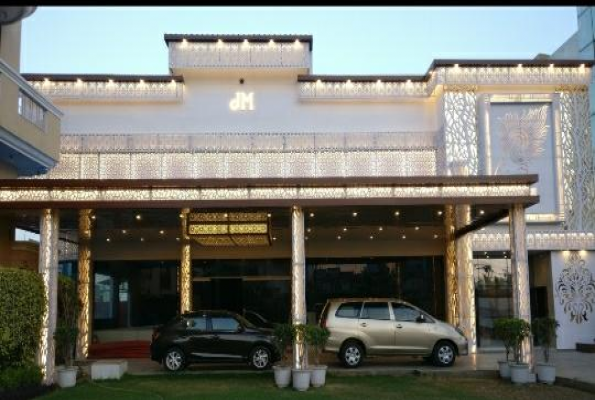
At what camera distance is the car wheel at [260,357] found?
17.0 m

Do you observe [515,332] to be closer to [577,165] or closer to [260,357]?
[260,357]

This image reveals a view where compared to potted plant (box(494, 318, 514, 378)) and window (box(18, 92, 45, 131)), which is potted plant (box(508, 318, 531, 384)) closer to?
potted plant (box(494, 318, 514, 378))

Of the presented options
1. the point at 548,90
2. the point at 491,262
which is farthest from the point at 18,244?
the point at 548,90

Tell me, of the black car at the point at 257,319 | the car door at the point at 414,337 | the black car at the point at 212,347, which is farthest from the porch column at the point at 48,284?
the black car at the point at 257,319

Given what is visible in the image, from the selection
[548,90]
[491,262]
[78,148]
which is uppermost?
[548,90]

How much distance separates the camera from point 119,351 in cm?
2108

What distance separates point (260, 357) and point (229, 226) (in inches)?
141

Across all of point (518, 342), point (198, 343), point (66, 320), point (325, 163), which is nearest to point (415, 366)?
point (518, 342)

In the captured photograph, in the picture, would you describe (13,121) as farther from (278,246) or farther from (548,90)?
(548,90)

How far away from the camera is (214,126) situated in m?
22.2

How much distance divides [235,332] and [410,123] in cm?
925

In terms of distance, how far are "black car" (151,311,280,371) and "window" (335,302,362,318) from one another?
1782 mm

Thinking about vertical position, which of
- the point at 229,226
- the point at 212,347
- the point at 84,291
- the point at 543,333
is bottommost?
the point at 212,347

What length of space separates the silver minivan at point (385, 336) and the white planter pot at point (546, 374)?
254 cm
